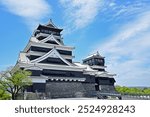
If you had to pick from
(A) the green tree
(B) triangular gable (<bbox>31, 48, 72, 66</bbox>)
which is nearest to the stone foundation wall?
(B) triangular gable (<bbox>31, 48, 72, 66</bbox>)

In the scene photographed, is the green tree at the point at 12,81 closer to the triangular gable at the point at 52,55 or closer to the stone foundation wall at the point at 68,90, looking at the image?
the stone foundation wall at the point at 68,90

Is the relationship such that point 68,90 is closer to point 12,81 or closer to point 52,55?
point 52,55

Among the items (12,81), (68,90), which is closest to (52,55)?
(68,90)

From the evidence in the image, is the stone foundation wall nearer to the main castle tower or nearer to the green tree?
the main castle tower

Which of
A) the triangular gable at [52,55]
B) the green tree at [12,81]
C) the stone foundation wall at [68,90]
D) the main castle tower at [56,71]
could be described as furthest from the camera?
the triangular gable at [52,55]

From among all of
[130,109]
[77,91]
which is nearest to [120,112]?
[130,109]

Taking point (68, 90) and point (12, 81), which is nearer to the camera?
point (12, 81)

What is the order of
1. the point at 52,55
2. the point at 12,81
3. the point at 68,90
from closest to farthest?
the point at 12,81, the point at 68,90, the point at 52,55

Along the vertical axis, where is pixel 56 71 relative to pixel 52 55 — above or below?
below

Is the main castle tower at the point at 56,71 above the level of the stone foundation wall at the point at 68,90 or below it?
above

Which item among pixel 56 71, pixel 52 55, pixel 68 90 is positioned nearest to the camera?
pixel 56 71

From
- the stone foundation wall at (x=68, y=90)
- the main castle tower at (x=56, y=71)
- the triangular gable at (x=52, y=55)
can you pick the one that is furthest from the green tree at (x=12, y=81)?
the triangular gable at (x=52, y=55)

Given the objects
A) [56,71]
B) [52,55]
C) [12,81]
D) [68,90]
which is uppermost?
[52,55]

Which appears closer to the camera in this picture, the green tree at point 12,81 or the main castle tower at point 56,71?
the green tree at point 12,81
